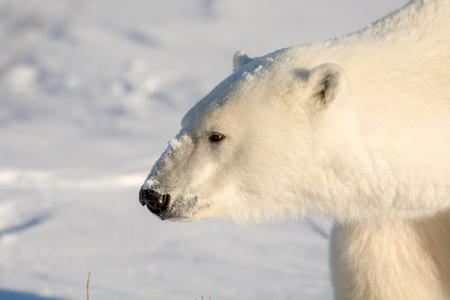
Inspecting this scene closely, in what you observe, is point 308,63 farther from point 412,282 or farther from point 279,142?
point 412,282

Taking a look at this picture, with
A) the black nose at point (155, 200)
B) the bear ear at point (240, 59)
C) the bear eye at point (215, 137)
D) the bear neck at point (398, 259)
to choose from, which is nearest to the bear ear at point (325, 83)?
the bear eye at point (215, 137)

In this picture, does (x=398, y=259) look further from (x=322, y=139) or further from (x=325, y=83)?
(x=325, y=83)

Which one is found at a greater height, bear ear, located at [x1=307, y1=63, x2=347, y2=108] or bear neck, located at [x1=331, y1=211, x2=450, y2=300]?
bear ear, located at [x1=307, y1=63, x2=347, y2=108]

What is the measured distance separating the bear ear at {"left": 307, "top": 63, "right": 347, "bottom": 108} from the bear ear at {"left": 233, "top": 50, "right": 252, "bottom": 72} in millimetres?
858

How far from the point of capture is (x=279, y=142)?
12.1 ft

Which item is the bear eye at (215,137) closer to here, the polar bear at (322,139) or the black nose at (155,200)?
the polar bear at (322,139)

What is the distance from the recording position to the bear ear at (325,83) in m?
3.49

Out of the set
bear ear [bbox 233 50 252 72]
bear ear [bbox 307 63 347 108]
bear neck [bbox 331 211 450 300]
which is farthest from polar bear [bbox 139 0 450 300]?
bear neck [bbox 331 211 450 300]

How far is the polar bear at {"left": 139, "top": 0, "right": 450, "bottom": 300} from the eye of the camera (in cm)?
363

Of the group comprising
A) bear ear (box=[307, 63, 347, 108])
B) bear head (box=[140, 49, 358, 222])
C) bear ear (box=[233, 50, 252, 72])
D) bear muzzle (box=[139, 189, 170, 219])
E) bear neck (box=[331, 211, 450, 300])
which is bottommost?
bear neck (box=[331, 211, 450, 300])

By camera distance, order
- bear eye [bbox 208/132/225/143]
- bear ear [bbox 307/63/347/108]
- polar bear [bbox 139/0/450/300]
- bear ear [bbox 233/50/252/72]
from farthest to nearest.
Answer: bear ear [bbox 233/50/252/72]
bear eye [bbox 208/132/225/143]
polar bear [bbox 139/0/450/300]
bear ear [bbox 307/63/347/108]

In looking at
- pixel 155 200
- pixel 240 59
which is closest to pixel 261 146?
pixel 155 200

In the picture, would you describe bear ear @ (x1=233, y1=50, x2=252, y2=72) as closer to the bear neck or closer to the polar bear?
the polar bear

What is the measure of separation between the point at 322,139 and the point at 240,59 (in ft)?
3.47
